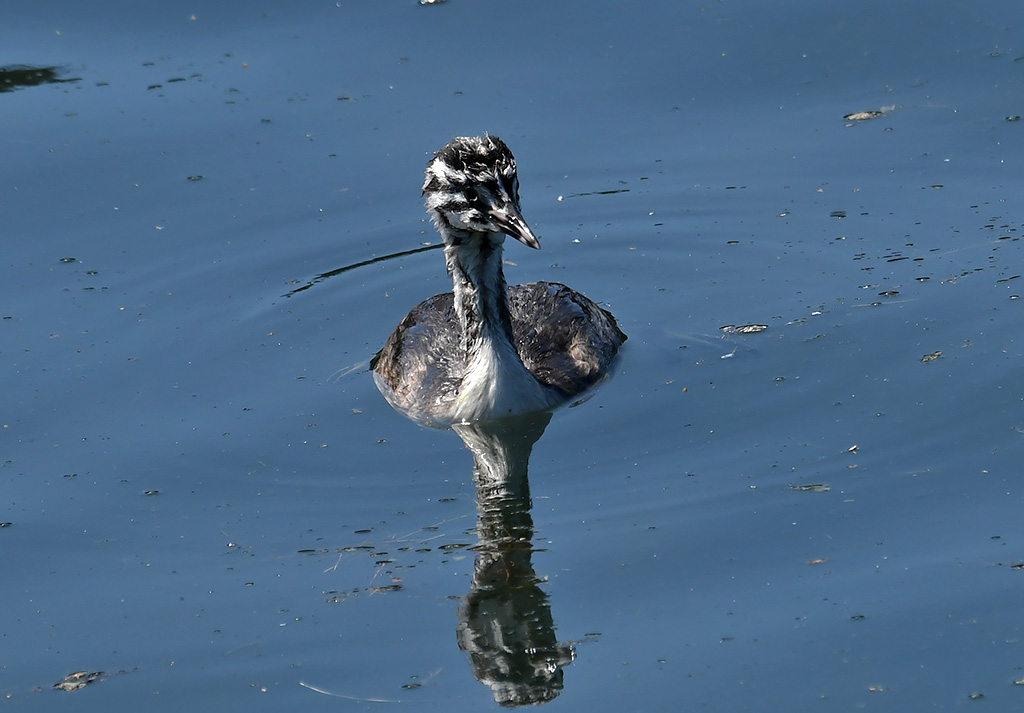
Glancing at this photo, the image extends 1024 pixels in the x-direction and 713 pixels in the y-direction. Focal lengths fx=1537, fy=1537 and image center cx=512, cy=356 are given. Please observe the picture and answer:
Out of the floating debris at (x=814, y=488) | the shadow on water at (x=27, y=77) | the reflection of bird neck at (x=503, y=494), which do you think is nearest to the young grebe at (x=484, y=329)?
the reflection of bird neck at (x=503, y=494)

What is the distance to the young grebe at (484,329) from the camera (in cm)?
953

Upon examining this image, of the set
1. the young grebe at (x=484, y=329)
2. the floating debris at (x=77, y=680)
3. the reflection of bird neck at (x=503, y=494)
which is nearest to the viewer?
the floating debris at (x=77, y=680)

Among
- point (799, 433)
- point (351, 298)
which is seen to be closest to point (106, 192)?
point (351, 298)

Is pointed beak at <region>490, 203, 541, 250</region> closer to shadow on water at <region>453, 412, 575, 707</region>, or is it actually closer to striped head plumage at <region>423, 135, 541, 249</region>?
striped head plumage at <region>423, 135, 541, 249</region>

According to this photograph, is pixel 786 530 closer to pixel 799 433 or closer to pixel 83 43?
pixel 799 433

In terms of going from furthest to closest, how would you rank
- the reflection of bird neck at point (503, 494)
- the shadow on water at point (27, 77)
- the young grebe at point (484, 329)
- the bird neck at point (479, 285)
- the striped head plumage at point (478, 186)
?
the shadow on water at point (27, 77), the bird neck at point (479, 285), the young grebe at point (484, 329), the striped head plumage at point (478, 186), the reflection of bird neck at point (503, 494)

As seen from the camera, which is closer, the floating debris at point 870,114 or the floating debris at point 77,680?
the floating debris at point 77,680

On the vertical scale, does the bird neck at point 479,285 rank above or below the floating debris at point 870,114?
below

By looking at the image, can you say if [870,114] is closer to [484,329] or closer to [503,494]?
[484,329]

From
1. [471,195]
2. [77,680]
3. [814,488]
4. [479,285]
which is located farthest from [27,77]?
[814,488]

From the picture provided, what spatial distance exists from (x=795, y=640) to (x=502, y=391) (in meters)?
3.46

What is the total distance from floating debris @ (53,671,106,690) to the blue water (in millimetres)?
58

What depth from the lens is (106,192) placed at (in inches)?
521

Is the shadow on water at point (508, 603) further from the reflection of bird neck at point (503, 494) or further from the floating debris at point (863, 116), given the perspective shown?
the floating debris at point (863, 116)
